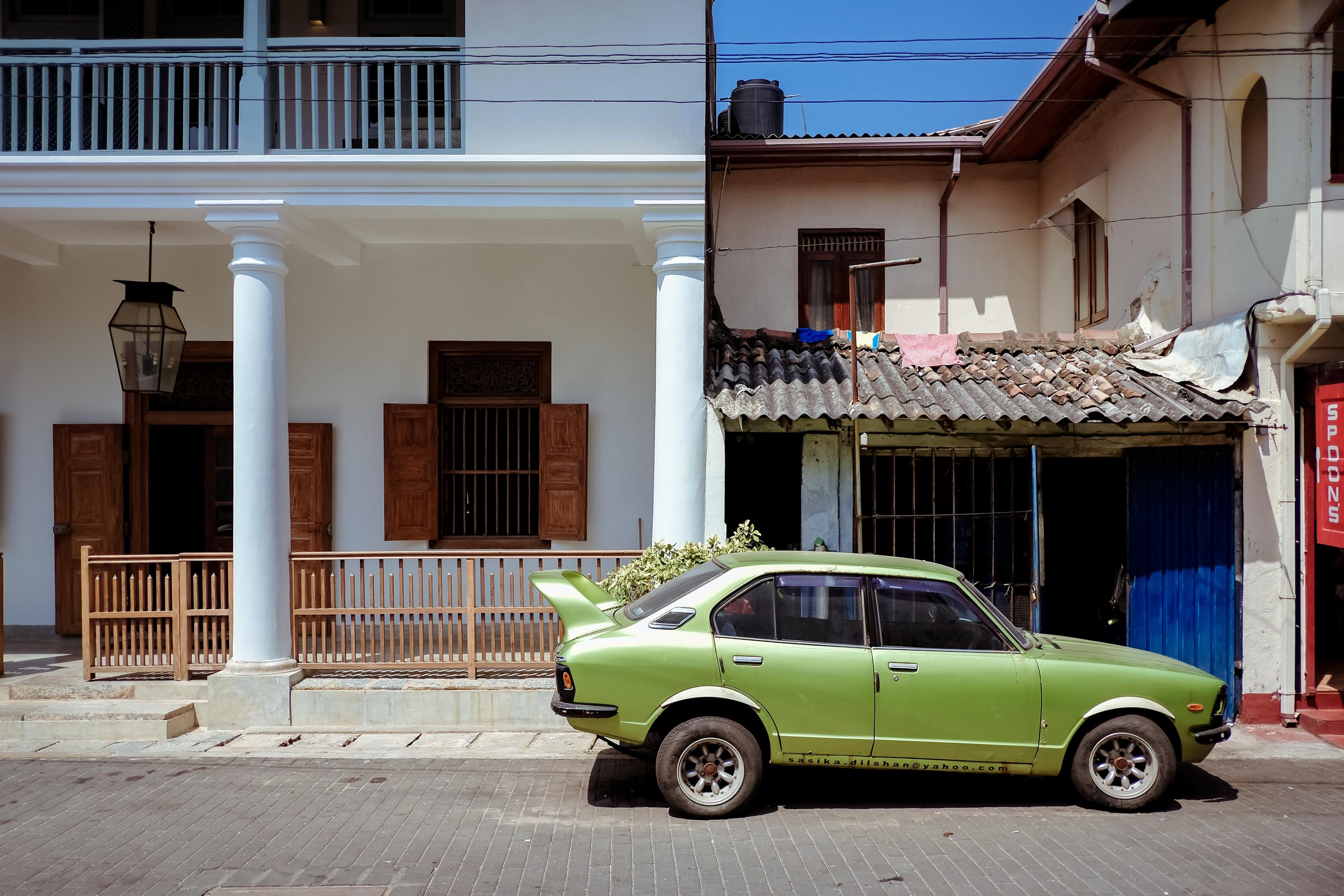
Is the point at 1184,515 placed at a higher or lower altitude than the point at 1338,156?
lower

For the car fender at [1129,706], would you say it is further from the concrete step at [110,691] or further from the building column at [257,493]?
the concrete step at [110,691]

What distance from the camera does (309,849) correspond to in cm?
523

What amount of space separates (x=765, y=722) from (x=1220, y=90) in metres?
6.86

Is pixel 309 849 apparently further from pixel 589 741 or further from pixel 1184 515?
pixel 1184 515

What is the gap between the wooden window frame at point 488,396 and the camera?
33.4 feet

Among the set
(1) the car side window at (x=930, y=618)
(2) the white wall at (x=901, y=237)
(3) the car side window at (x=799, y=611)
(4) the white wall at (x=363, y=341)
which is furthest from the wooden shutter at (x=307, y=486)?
(1) the car side window at (x=930, y=618)

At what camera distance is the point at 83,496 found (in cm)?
989

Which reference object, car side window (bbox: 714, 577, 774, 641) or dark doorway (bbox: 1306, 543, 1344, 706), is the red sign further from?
car side window (bbox: 714, 577, 774, 641)

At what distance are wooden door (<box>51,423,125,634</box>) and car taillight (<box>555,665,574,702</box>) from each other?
6.70 m

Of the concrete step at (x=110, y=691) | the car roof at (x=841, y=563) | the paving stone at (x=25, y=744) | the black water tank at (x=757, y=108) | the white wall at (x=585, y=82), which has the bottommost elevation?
the paving stone at (x=25, y=744)

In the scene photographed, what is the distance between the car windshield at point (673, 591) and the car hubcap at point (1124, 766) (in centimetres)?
262

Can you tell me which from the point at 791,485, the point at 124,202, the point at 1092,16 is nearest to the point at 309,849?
the point at 791,485

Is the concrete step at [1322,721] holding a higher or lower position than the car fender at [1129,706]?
lower

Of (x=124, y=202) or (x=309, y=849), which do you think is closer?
(x=309, y=849)
